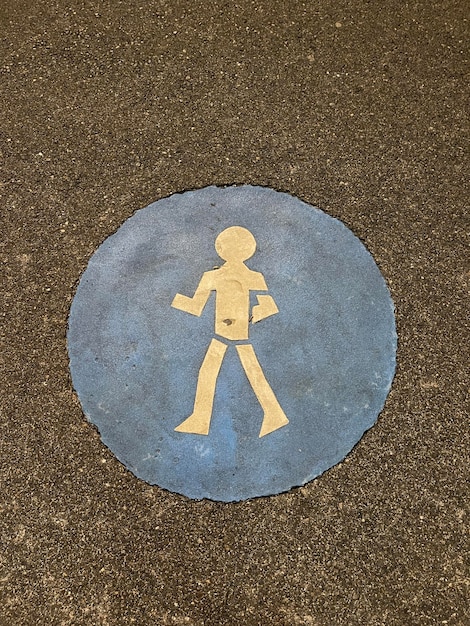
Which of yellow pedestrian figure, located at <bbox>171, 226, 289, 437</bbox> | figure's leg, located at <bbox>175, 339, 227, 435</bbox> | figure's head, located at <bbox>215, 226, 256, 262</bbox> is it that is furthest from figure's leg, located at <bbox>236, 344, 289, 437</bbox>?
figure's head, located at <bbox>215, 226, 256, 262</bbox>

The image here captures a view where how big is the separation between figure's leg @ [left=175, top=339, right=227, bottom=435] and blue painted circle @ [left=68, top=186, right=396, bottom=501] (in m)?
0.03

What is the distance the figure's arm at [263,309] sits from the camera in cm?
286

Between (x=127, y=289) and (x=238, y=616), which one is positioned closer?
(x=238, y=616)

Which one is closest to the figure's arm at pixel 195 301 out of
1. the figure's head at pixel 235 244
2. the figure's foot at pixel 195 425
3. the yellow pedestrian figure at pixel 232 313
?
the yellow pedestrian figure at pixel 232 313

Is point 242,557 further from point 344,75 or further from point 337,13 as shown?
point 337,13

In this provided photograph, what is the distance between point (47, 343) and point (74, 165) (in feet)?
3.33

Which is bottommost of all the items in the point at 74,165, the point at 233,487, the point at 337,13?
the point at 233,487

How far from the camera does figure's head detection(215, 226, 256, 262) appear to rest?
118 inches

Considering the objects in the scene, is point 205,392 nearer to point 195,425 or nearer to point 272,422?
point 195,425

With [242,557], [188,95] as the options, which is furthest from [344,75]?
[242,557]

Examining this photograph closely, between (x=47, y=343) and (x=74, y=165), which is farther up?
(x=74, y=165)

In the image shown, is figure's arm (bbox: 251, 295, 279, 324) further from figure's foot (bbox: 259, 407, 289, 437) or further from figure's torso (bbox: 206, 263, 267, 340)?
figure's foot (bbox: 259, 407, 289, 437)

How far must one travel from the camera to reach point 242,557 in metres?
2.46

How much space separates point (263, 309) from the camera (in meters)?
2.88
